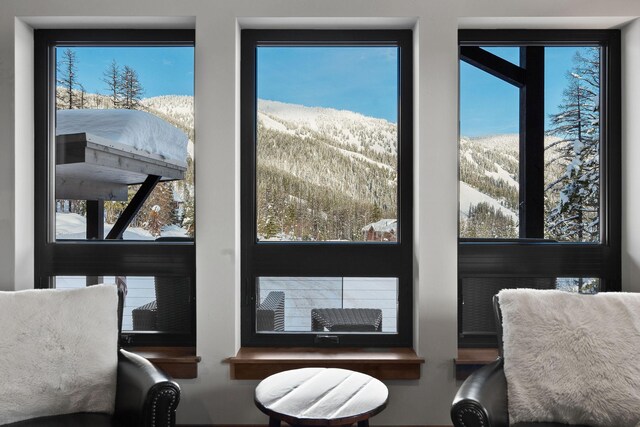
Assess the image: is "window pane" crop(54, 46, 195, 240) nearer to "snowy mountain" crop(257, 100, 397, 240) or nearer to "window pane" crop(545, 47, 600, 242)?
"snowy mountain" crop(257, 100, 397, 240)

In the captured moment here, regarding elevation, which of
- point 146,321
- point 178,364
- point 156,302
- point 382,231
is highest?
point 382,231

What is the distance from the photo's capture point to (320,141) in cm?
248

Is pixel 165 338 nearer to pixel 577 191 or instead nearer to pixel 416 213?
pixel 416 213

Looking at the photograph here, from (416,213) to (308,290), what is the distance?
74 cm

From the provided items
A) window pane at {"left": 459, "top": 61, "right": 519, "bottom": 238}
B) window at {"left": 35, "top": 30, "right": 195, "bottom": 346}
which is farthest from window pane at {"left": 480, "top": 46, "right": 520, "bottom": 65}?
window at {"left": 35, "top": 30, "right": 195, "bottom": 346}

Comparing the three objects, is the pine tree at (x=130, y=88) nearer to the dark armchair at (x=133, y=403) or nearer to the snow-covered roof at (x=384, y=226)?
the dark armchair at (x=133, y=403)

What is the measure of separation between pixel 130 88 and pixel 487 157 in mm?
2086

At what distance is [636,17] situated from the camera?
2.28m

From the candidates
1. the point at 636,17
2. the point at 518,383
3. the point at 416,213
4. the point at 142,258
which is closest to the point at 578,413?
the point at 518,383

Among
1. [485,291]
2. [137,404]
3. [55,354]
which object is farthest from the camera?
[485,291]

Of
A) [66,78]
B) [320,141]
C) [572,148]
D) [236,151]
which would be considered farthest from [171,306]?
[572,148]

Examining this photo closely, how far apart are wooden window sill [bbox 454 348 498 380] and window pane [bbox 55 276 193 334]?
1490 millimetres

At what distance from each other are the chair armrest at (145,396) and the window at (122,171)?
0.60 meters

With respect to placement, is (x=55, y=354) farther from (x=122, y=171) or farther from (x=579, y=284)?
(x=579, y=284)
